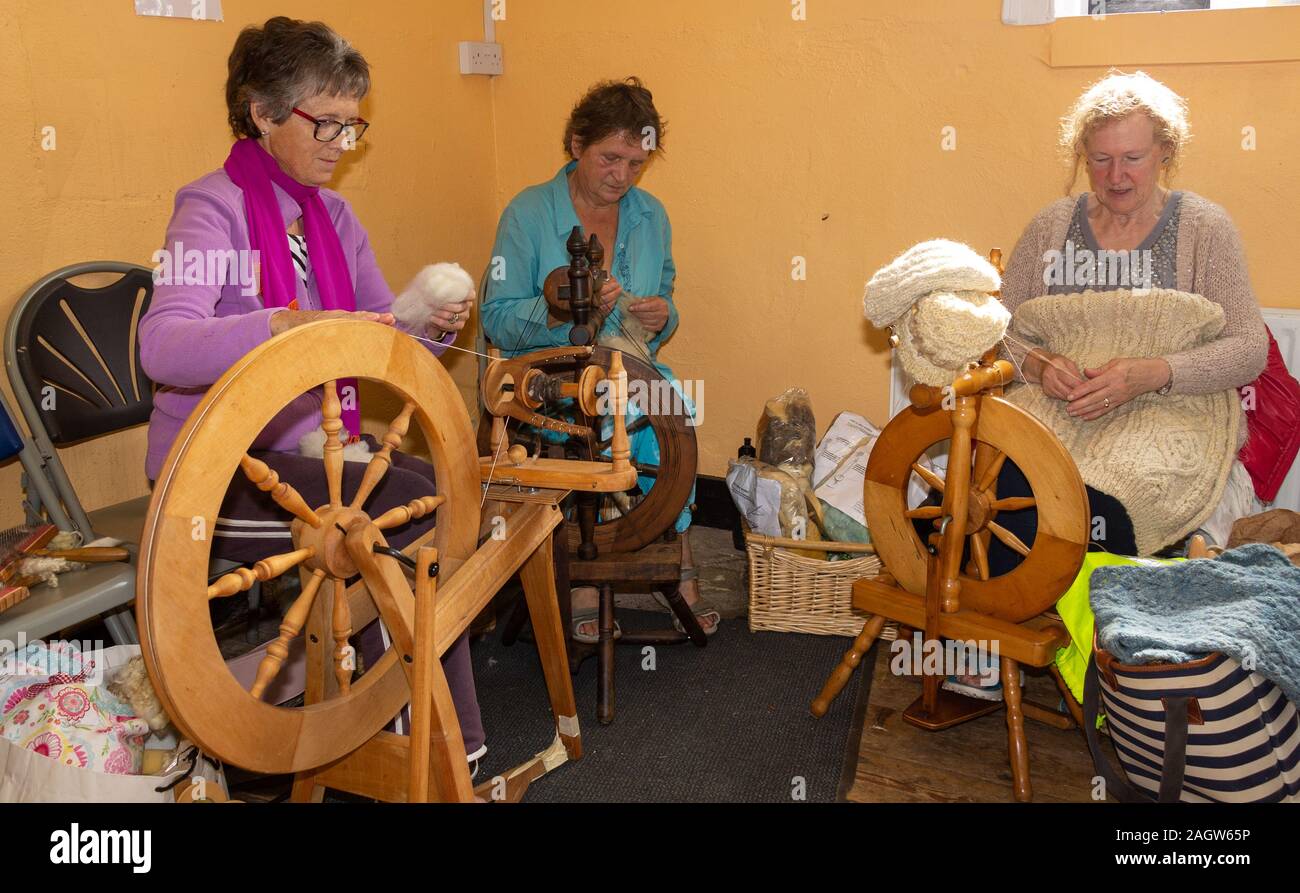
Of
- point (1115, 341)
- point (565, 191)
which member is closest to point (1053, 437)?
point (1115, 341)

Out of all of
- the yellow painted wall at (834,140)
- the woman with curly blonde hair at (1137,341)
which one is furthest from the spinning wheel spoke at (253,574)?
the yellow painted wall at (834,140)

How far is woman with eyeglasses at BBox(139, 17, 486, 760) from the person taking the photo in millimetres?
1830

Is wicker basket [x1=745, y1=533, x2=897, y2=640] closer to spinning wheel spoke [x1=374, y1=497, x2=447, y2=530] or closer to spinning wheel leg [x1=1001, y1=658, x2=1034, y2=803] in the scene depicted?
spinning wheel leg [x1=1001, y1=658, x2=1034, y2=803]

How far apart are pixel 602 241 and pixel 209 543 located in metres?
2.00

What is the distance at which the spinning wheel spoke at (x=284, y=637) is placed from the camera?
56.7 inches

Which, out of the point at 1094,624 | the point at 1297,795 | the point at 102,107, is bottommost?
the point at 1297,795

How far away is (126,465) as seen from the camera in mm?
2590

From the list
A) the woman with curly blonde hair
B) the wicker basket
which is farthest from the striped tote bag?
the wicker basket

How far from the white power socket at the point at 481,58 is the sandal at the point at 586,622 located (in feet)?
6.35

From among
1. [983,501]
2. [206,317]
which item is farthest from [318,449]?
[983,501]

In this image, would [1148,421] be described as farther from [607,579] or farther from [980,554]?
[607,579]

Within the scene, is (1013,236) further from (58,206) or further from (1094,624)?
(58,206)

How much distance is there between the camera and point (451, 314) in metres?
2.12
